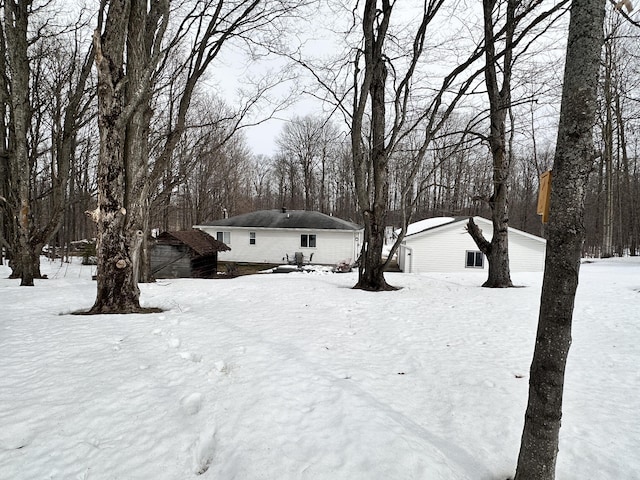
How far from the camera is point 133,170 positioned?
5273 mm

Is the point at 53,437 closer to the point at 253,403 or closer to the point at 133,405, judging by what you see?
the point at 133,405

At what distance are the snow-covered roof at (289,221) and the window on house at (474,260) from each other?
7.83m

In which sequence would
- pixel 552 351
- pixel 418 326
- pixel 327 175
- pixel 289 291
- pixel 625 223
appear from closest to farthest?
pixel 552 351 → pixel 418 326 → pixel 289 291 → pixel 625 223 → pixel 327 175

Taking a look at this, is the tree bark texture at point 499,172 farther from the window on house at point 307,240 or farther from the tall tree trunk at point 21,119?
the window on house at point 307,240

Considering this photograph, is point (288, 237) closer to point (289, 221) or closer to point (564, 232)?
point (289, 221)

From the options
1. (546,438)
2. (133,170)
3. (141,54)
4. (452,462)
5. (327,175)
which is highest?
(327,175)

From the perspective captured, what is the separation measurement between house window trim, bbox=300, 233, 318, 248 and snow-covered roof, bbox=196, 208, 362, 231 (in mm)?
632

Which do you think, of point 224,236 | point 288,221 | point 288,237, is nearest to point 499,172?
point 288,237

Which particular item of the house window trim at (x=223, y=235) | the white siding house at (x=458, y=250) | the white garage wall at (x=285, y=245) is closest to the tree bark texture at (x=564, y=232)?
the white siding house at (x=458, y=250)

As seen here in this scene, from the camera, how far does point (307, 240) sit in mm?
24016

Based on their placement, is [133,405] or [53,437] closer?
[53,437]

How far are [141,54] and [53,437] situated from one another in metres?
5.64

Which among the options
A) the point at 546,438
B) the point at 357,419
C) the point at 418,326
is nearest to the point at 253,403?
the point at 357,419

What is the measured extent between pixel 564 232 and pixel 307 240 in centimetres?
2245
